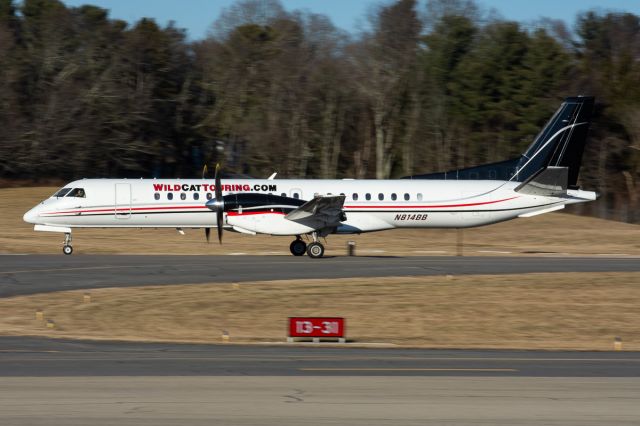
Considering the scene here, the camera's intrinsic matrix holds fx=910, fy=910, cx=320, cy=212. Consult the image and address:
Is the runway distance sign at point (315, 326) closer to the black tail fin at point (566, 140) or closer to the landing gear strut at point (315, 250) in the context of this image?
the landing gear strut at point (315, 250)

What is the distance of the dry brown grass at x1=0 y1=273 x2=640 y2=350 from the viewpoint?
19.5 metres

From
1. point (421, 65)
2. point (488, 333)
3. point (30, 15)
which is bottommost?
point (488, 333)

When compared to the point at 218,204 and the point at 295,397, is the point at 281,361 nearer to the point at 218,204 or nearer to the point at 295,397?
the point at 295,397

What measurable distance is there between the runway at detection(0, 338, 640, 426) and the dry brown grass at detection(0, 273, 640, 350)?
2.81 metres

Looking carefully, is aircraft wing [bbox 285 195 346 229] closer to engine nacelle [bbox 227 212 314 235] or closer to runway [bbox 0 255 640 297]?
engine nacelle [bbox 227 212 314 235]

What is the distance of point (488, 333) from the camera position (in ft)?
67.4

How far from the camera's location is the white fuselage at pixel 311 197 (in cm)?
3316

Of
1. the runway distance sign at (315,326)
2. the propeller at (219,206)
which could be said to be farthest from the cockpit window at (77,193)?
the runway distance sign at (315,326)

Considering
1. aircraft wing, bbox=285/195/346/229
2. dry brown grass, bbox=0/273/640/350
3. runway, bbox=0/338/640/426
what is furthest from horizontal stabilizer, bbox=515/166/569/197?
runway, bbox=0/338/640/426

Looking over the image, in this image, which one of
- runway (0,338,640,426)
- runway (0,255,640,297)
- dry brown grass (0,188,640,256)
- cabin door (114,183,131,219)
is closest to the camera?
runway (0,338,640,426)

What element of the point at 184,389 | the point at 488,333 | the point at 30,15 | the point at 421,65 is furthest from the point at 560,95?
the point at 184,389

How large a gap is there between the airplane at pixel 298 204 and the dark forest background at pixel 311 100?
26.6m

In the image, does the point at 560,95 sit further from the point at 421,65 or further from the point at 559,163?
the point at 559,163

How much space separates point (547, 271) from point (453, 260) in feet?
14.2
